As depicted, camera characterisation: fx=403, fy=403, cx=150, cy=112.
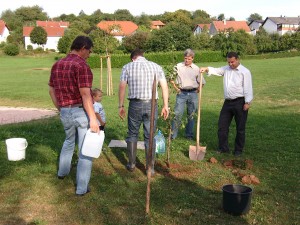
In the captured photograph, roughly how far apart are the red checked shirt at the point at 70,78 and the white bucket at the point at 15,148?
189 centimetres

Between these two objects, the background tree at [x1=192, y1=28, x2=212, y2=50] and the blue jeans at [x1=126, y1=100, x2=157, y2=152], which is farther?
the background tree at [x1=192, y1=28, x2=212, y2=50]

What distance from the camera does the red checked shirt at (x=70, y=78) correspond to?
503cm

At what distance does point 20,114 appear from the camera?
13.8 meters

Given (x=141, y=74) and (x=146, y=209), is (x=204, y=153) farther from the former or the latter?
(x=146, y=209)

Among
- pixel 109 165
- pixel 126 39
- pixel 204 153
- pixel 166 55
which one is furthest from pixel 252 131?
pixel 126 39

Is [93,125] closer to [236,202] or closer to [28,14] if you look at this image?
[236,202]

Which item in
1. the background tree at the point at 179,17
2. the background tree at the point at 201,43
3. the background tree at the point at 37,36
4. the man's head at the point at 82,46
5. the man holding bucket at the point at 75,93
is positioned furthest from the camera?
the background tree at the point at 179,17

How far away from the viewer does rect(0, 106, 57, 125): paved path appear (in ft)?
41.1

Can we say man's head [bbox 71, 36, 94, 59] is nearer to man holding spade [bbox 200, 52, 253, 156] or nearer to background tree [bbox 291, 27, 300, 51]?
man holding spade [bbox 200, 52, 253, 156]

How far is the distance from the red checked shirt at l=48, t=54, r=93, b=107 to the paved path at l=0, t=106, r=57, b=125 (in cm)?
731

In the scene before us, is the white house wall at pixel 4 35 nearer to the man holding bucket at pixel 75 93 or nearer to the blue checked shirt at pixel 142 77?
the blue checked shirt at pixel 142 77

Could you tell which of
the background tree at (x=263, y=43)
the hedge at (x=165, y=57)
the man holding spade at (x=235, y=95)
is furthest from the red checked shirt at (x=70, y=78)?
the background tree at (x=263, y=43)

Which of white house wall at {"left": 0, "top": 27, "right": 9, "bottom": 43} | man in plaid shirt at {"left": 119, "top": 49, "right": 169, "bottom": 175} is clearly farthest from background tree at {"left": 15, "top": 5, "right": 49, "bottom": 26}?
man in plaid shirt at {"left": 119, "top": 49, "right": 169, "bottom": 175}

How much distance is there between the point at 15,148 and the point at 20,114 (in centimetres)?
732
